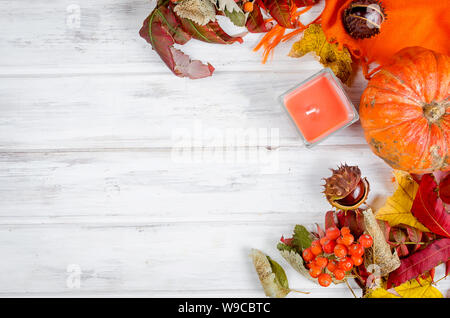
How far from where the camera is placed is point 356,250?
2.42ft

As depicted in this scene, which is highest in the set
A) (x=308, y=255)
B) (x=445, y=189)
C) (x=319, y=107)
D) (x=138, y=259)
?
(x=319, y=107)

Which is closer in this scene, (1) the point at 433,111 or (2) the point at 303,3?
(1) the point at 433,111

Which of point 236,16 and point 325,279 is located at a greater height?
point 236,16

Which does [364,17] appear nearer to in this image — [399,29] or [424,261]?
[399,29]

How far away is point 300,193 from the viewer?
0.84 meters

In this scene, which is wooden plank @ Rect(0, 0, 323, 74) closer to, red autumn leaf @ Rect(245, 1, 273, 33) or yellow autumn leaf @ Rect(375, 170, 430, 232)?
red autumn leaf @ Rect(245, 1, 273, 33)

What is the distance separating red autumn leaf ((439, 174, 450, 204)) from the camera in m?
0.78

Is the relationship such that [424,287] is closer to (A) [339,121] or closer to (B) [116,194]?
(A) [339,121]

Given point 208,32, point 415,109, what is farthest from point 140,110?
point 415,109

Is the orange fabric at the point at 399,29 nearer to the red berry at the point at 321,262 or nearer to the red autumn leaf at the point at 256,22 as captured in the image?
the red autumn leaf at the point at 256,22

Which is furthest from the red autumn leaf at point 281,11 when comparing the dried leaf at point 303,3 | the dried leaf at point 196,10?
the dried leaf at point 196,10

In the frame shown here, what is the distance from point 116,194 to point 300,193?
39 cm

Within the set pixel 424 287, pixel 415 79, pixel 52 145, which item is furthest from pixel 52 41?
pixel 424 287

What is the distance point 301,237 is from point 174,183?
11.4 inches
